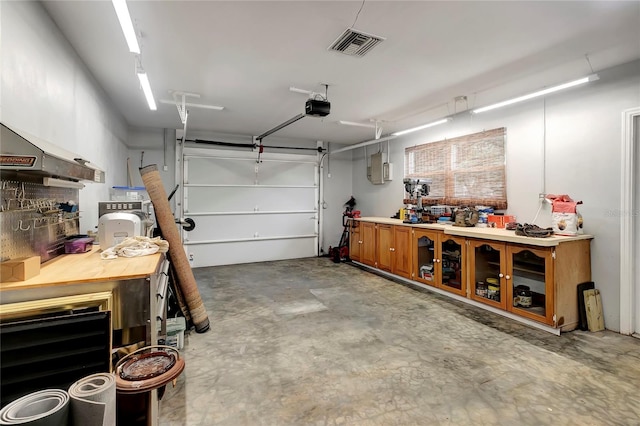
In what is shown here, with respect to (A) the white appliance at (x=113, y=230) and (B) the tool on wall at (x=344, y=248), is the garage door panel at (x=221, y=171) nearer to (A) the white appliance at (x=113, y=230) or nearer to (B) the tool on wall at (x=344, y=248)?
(B) the tool on wall at (x=344, y=248)

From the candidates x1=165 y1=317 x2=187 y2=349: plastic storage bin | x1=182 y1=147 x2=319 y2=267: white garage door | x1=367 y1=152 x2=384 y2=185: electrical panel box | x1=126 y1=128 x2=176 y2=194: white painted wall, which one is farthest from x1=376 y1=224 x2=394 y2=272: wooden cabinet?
x1=126 y1=128 x2=176 y2=194: white painted wall

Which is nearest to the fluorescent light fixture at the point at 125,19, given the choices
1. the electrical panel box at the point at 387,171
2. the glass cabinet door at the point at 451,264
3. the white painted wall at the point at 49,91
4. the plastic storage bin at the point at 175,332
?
the white painted wall at the point at 49,91

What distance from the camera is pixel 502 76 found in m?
3.55

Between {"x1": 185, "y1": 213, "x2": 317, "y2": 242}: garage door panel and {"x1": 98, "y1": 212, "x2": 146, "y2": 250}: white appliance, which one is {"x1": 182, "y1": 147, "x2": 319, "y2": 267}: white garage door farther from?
{"x1": 98, "y1": 212, "x2": 146, "y2": 250}: white appliance

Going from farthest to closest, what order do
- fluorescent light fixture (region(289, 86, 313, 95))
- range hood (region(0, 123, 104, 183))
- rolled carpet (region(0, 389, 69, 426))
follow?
fluorescent light fixture (region(289, 86, 313, 95)), range hood (region(0, 123, 104, 183)), rolled carpet (region(0, 389, 69, 426))

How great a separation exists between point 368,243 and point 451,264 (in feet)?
6.25

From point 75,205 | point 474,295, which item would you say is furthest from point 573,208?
point 75,205

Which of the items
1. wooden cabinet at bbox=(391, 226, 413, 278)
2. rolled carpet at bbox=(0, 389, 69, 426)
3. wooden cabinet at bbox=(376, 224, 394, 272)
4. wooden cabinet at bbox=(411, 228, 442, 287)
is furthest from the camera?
wooden cabinet at bbox=(376, 224, 394, 272)

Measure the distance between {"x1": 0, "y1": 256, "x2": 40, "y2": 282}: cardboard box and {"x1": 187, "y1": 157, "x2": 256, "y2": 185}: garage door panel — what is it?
5.19m

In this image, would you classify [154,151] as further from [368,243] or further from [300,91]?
[368,243]

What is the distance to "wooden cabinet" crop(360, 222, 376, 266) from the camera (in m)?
6.15

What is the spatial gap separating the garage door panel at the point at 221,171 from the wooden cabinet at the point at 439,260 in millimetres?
3964

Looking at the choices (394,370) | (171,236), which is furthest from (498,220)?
(171,236)

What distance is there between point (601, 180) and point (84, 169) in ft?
16.4
